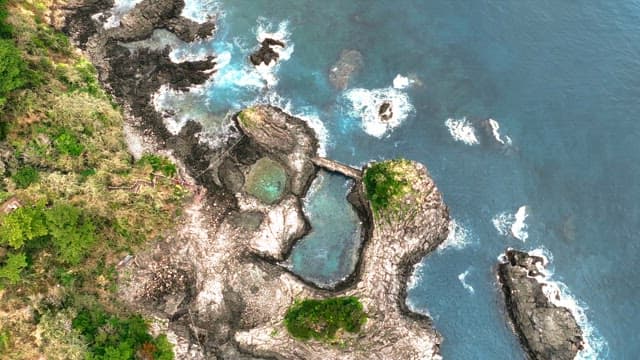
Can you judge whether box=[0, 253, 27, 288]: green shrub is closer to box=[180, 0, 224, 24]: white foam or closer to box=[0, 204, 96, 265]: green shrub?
box=[0, 204, 96, 265]: green shrub

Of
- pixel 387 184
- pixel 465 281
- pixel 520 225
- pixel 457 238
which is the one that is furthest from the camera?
pixel 520 225

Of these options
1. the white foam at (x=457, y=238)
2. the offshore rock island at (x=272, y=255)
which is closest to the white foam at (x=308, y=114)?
the offshore rock island at (x=272, y=255)

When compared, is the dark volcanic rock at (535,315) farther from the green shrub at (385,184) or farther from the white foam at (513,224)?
the green shrub at (385,184)

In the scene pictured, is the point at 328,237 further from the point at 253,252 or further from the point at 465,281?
the point at 465,281

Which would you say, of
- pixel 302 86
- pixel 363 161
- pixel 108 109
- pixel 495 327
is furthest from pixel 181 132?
pixel 495 327

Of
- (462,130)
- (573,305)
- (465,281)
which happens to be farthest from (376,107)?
(573,305)

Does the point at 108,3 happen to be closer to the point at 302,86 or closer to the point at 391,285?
the point at 302,86
